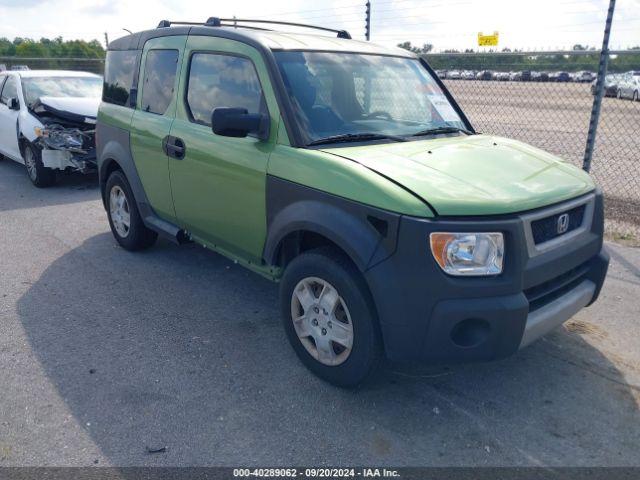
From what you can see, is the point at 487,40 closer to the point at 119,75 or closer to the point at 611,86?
the point at 611,86

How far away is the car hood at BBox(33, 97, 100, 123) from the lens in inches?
342

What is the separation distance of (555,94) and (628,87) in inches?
99.1

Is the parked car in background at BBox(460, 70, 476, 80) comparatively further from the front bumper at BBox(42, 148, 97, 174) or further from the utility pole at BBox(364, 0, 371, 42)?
the front bumper at BBox(42, 148, 97, 174)

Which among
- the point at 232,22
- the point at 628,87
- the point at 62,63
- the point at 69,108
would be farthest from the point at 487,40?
the point at 62,63

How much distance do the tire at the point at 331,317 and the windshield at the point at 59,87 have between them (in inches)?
299

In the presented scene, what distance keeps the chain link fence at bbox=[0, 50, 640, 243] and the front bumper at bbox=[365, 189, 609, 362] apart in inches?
147

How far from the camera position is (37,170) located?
28.5ft

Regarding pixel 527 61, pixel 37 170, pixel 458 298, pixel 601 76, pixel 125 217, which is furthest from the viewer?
pixel 37 170

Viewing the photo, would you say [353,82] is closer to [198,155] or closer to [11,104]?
[198,155]

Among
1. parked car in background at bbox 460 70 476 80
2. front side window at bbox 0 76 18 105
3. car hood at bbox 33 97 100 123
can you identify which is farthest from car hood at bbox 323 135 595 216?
front side window at bbox 0 76 18 105

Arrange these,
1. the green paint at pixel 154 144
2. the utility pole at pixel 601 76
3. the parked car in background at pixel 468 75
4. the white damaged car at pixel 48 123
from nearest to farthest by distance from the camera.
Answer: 1. the green paint at pixel 154 144
2. the utility pole at pixel 601 76
3. the parked car in background at pixel 468 75
4. the white damaged car at pixel 48 123

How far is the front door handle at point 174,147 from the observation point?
14.3ft

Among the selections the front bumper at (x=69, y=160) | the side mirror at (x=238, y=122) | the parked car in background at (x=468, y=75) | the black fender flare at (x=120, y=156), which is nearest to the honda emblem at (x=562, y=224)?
the side mirror at (x=238, y=122)

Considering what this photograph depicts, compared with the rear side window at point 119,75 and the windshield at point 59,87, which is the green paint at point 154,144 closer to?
the rear side window at point 119,75
